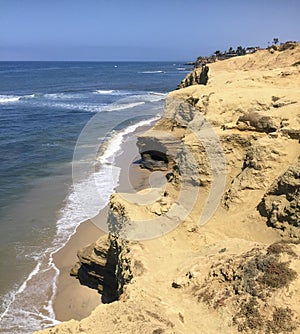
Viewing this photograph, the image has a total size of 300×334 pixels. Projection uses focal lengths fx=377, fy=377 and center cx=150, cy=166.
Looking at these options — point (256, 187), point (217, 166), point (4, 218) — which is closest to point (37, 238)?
point (4, 218)

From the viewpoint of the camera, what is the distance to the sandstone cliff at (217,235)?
5641 millimetres

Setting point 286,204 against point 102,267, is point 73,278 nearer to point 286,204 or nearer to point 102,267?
point 102,267

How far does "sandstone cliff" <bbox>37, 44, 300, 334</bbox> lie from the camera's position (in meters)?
5.64

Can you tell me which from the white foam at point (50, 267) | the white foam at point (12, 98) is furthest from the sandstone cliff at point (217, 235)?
the white foam at point (12, 98)

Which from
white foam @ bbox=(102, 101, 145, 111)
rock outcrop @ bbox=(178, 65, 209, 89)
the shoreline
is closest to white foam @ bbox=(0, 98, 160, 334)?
the shoreline

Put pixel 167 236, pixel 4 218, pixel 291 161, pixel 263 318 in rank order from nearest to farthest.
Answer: pixel 263 318, pixel 167 236, pixel 291 161, pixel 4 218

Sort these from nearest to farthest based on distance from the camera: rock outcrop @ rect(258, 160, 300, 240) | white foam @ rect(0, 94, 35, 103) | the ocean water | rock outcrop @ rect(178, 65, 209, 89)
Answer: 1. rock outcrop @ rect(258, 160, 300, 240)
2. the ocean water
3. rock outcrop @ rect(178, 65, 209, 89)
4. white foam @ rect(0, 94, 35, 103)

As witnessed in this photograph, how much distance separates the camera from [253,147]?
36.3 feet

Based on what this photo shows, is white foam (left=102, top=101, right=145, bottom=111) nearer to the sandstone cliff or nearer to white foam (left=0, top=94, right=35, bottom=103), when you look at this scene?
white foam (left=0, top=94, right=35, bottom=103)

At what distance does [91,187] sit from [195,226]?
39.4ft

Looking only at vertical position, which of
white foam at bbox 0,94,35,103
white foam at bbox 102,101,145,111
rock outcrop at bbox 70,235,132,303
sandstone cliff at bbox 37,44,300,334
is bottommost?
rock outcrop at bbox 70,235,132,303

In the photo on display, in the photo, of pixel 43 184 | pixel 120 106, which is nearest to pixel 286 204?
pixel 43 184

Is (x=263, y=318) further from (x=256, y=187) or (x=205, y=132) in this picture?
(x=205, y=132)

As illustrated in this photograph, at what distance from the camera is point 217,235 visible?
9250mm
